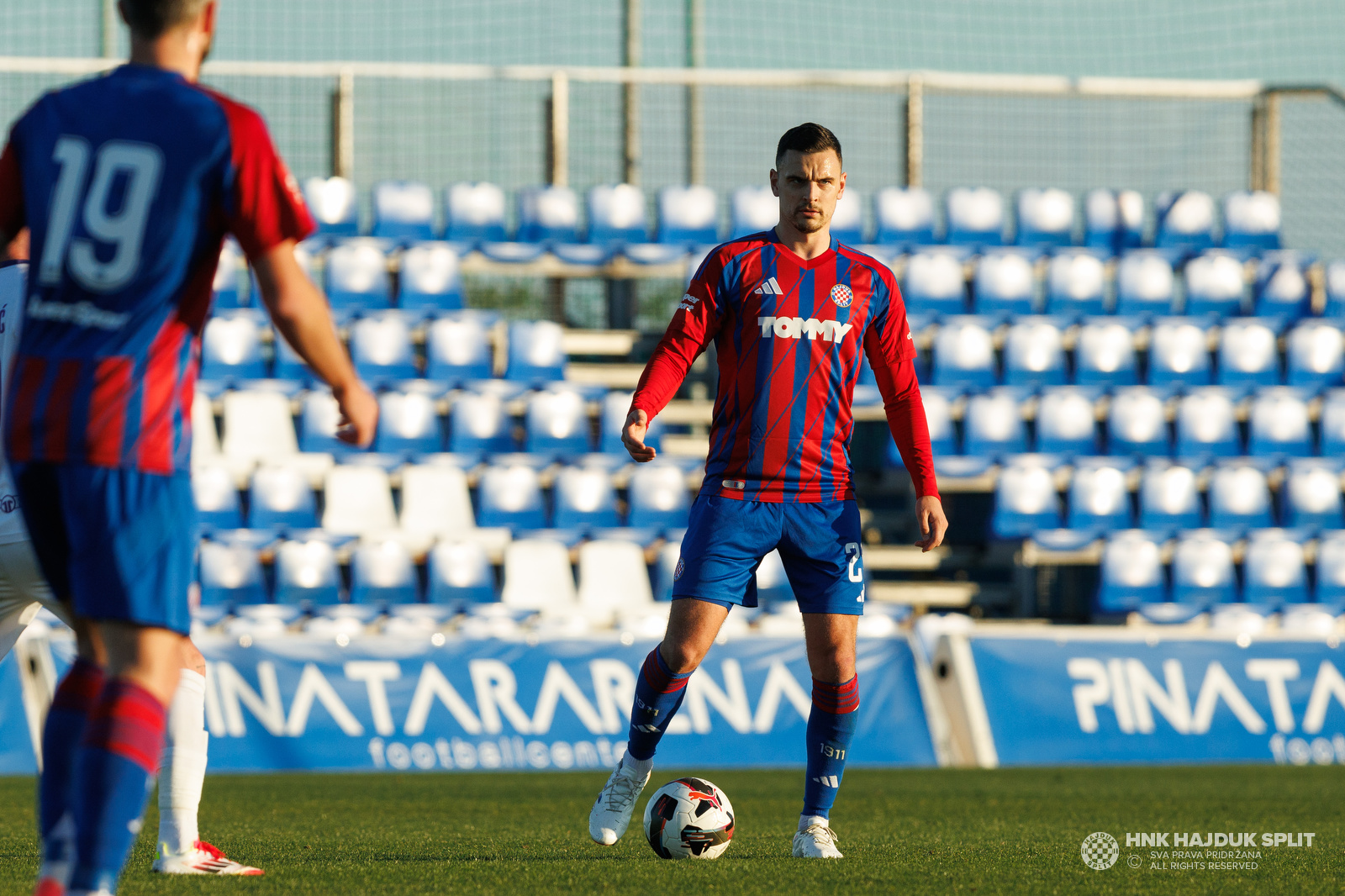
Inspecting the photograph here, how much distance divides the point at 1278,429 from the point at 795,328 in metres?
11.0

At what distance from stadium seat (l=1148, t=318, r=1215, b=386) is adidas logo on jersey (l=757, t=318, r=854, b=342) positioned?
36.2ft

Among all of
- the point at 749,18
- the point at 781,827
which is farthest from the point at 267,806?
the point at 749,18

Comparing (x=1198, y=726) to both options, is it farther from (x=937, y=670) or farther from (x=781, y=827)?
(x=781, y=827)

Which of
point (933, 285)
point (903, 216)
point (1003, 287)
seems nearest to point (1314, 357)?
point (1003, 287)

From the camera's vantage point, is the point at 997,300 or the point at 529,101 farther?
the point at 529,101

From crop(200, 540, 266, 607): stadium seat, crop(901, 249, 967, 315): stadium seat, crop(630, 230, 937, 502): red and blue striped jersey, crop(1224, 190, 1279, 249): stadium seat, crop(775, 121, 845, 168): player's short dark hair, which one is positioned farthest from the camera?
crop(1224, 190, 1279, 249): stadium seat

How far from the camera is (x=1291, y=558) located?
13641mm

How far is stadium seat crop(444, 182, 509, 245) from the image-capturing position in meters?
16.4

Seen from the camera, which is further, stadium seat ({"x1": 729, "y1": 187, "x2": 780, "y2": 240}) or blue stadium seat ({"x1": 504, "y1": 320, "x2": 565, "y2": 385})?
stadium seat ({"x1": 729, "y1": 187, "x2": 780, "y2": 240})

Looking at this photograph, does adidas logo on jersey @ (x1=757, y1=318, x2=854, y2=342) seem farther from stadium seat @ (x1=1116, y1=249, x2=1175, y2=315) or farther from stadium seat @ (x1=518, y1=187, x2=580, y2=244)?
stadium seat @ (x1=1116, y1=249, x2=1175, y2=315)

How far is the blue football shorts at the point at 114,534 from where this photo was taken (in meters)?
3.02

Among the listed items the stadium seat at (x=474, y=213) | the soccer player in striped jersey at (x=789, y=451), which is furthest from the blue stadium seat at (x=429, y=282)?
the soccer player in striped jersey at (x=789, y=451)

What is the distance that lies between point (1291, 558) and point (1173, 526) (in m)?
1.01

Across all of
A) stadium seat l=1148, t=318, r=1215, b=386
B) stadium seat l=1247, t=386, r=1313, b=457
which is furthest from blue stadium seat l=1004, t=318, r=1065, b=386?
stadium seat l=1247, t=386, r=1313, b=457
